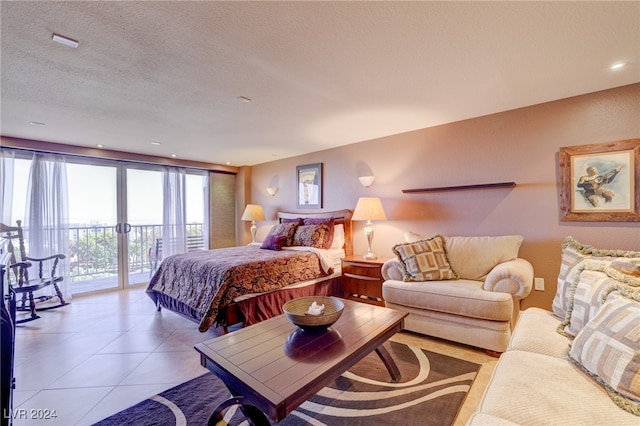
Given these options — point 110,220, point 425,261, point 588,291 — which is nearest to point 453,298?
point 425,261

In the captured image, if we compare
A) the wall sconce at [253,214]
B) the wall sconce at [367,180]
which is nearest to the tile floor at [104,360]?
the wall sconce at [367,180]

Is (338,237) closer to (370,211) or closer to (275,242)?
(370,211)

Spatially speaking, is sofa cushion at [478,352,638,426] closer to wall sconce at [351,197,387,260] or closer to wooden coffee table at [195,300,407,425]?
wooden coffee table at [195,300,407,425]

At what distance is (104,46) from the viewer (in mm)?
1799

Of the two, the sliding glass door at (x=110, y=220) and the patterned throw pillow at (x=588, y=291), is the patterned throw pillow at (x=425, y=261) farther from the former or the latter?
the sliding glass door at (x=110, y=220)

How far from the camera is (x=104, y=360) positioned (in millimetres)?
2432

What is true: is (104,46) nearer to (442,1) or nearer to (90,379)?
(442,1)

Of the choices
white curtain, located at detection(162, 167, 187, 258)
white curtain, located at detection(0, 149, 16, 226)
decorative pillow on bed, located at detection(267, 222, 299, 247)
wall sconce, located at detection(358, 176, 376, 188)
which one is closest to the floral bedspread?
decorative pillow on bed, located at detection(267, 222, 299, 247)

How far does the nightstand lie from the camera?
11.3ft

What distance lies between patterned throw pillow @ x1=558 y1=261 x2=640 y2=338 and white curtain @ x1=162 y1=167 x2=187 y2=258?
539cm

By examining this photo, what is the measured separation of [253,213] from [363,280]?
2723mm

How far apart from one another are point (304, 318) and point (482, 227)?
2.47 meters

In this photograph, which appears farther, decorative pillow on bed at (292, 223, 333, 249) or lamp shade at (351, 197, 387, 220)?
decorative pillow on bed at (292, 223, 333, 249)

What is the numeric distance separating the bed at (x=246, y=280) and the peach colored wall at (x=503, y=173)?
792mm
